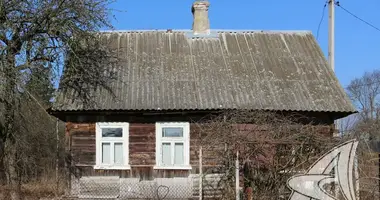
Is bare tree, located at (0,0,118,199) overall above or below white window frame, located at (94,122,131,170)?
above

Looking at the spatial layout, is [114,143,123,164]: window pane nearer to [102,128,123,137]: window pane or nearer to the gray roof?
[102,128,123,137]: window pane

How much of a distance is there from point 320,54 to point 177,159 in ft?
22.1

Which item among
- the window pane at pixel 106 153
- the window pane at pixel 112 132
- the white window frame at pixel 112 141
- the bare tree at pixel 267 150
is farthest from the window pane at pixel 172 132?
the bare tree at pixel 267 150

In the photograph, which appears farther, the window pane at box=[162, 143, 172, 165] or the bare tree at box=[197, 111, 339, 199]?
the window pane at box=[162, 143, 172, 165]

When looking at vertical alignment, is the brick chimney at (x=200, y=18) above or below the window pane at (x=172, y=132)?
above

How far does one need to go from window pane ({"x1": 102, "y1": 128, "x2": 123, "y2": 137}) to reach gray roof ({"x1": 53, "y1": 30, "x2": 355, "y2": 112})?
33.8 inches

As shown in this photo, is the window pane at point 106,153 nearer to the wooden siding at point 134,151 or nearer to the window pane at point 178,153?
the wooden siding at point 134,151

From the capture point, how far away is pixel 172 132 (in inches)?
579

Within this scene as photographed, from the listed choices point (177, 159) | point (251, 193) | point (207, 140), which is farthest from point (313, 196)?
point (177, 159)

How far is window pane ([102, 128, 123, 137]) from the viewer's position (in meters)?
14.7

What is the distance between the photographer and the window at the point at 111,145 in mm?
14578

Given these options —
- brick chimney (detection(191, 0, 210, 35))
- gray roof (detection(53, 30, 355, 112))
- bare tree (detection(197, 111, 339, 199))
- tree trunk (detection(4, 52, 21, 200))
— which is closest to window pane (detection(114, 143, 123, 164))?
gray roof (detection(53, 30, 355, 112))

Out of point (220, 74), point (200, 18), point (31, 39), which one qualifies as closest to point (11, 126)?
point (31, 39)

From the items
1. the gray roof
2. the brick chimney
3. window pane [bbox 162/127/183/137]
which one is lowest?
window pane [bbox 162/127/183/137]
